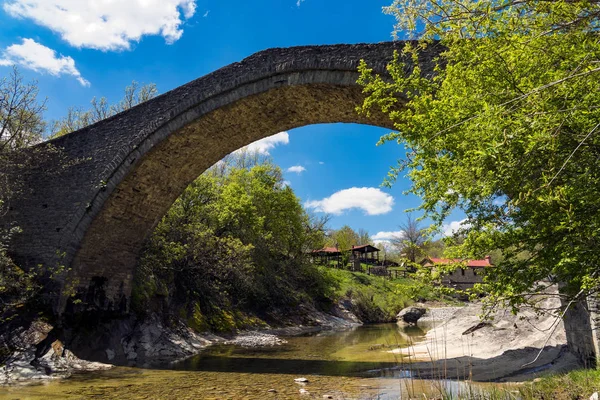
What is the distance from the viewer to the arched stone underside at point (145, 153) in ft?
28.2

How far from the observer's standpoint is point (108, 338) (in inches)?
409

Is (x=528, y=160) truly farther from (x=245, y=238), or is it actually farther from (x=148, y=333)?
(x=245, y=238)

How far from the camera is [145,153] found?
9914mm

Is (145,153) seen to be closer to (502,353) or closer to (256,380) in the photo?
(256,380)

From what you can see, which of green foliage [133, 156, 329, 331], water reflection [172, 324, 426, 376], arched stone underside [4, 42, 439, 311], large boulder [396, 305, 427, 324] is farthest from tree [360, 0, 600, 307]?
large boulder [396, 305, 427, 324]

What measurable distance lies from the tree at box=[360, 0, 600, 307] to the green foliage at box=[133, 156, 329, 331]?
10120 millimetres

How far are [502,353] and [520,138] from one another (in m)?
6.20

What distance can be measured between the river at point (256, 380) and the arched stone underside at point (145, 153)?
3318mm

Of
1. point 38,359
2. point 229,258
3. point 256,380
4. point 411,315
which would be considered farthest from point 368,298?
point 38,359

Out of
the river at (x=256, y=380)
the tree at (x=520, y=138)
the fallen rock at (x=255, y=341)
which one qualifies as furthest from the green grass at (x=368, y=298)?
the tree at (x=520, y=138)

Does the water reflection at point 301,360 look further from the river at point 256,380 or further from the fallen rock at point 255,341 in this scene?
the fallen rock at point 255,341

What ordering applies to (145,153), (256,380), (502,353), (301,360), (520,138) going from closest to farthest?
(520,138) < (256,380) < (502,353) < (301,360) < (145,153)

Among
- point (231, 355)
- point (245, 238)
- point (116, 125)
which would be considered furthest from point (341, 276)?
point (116, 125)

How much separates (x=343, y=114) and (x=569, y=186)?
5974 millimetres
